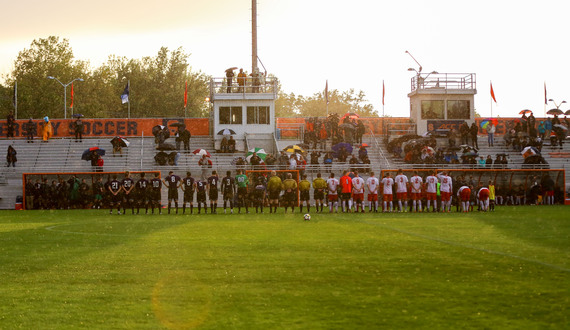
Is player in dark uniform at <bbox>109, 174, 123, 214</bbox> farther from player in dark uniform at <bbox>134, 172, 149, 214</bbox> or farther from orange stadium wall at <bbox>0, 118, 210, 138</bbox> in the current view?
orange stadium wall at <bbox>0, 118, 210, 138</bbox>

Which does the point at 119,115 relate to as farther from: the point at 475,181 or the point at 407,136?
the point at 475,181

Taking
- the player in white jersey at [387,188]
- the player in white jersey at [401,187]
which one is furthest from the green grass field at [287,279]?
the player in white jersey at [401,187]

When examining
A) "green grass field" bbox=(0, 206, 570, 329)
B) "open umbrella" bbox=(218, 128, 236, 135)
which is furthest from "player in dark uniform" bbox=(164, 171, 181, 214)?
"open umbrella" bbox=(218, 128, 236, 135)

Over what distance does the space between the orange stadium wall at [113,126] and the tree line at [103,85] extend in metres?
27.0

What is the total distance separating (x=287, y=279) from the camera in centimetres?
1018

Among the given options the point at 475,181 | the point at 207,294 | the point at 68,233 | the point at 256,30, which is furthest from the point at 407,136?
the point at 207,294

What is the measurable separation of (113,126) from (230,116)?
8929mm

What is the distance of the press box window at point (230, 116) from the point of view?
4788 centimetres

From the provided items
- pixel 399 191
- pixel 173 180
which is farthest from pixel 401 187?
pixel 173 180

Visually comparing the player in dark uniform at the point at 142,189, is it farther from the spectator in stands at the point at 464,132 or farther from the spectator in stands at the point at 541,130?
the spectator in stands at the point at 541,130

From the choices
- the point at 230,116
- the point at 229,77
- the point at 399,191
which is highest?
the point at 229,77

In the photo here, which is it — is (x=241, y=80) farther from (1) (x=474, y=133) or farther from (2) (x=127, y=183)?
(2) (x=127, y=183)

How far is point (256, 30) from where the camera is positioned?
49844 millimetres

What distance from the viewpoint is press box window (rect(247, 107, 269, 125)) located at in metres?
48.0
